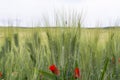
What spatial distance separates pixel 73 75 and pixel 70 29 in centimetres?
35

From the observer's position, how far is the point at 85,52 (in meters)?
2.48

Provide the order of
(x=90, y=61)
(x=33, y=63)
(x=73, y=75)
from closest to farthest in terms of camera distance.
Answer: (x=73, y=75) → (x=90, y=61) → (x=33, y=63)

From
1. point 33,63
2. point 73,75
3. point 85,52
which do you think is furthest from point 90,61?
point 33,63

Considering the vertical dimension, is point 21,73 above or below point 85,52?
below

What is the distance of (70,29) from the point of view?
7.72 ft

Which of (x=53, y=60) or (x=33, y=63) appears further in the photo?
(x=33, y=63)

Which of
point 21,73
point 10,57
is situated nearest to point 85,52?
point 21,73

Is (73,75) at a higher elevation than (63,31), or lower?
lower

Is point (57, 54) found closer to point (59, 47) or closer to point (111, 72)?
point (59, 47)

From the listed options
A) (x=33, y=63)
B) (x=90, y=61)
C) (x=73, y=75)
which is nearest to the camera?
(x=73, y=75)

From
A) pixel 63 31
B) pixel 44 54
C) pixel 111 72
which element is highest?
pixel 63 31

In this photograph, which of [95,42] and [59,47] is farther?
[95,42]

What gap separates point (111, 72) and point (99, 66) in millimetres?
295

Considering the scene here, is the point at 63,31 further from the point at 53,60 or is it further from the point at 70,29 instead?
the point at 53,60
